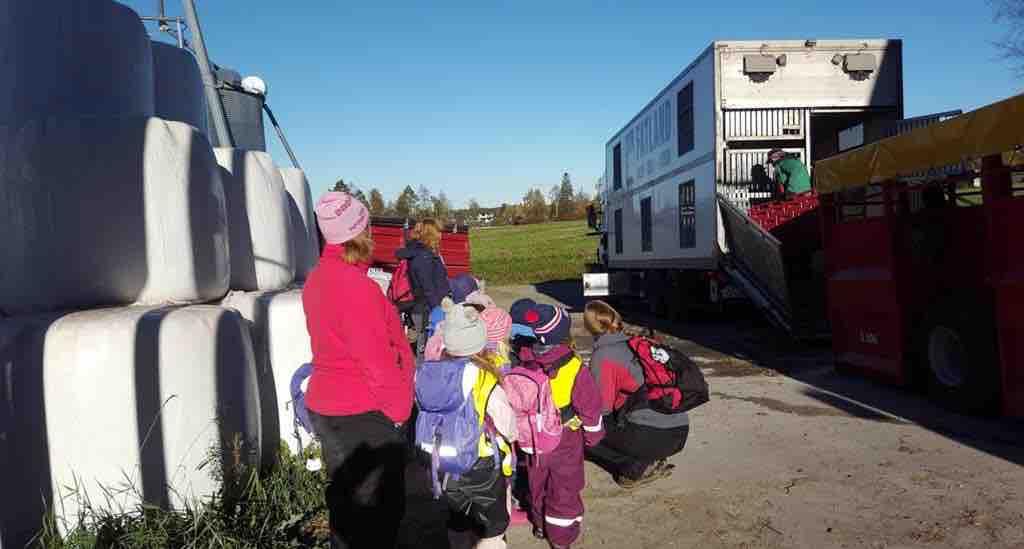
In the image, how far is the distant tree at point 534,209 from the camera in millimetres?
91894

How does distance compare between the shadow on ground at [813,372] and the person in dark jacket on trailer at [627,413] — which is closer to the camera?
the person in dark jacket on trailer at [627,413]

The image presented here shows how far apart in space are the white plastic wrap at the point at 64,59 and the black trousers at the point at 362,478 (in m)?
2.18

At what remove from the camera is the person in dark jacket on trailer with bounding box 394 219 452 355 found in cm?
606

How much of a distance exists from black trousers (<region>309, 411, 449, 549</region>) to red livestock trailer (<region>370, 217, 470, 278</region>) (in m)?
10.3

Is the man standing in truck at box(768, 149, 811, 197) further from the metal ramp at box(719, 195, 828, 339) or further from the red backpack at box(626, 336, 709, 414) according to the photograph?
the red backpack at box(626, 336, 709, 414)

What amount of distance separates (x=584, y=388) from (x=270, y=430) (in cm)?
195

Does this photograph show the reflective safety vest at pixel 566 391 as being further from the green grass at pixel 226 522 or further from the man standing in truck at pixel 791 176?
the man standing in truck at pixel 791 176

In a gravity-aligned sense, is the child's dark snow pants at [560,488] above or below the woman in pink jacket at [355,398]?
below

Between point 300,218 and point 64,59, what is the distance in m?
2.73

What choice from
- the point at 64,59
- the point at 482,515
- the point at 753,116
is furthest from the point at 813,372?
the point at 64,59

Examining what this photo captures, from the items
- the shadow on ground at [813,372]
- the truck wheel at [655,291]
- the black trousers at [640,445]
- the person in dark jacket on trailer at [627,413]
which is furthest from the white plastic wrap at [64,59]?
the truck wheel at [655,291]

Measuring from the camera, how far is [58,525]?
3338mm

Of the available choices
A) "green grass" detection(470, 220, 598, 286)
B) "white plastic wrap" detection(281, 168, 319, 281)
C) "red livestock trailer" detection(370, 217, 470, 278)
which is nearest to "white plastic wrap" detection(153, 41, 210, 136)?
"white plastic wrap" detection(281, 168, 319, 281)

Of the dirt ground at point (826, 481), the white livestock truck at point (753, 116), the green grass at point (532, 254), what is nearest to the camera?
the dirt ground at point (826, 481)
